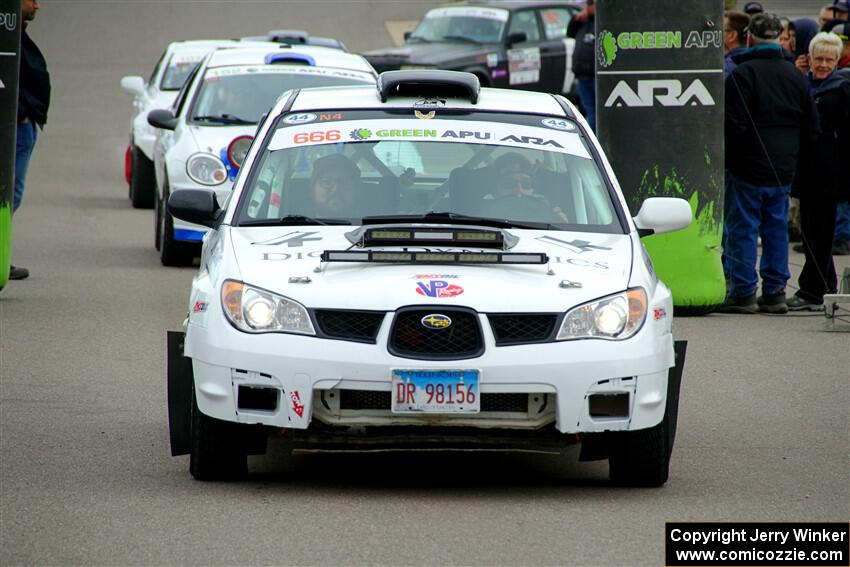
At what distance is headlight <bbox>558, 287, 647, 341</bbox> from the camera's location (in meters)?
6.93

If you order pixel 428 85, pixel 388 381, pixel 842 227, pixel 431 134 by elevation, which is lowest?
pixel 842 227

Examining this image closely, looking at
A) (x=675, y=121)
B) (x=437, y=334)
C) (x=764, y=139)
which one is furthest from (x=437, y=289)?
(x=764, y=139)

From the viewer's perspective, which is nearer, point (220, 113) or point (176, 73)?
point (220, 113)

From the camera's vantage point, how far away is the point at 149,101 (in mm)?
20031

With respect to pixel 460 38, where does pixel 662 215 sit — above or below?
above

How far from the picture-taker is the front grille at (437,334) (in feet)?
22.5

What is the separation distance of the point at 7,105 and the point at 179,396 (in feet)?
18.7

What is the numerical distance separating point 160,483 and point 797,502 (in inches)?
104

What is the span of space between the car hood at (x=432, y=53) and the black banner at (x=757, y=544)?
19059mm

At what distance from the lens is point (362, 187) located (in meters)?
8.05

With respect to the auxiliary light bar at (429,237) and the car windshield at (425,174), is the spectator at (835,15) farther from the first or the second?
the auxiliary light bar at (429,237)

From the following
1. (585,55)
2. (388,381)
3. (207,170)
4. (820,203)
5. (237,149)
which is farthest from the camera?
(585,55)

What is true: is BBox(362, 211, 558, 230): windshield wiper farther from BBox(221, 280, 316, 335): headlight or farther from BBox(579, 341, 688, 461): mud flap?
BBox(221, 280, 316, 335): headlight

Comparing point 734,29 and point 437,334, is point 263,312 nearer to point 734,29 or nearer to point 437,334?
point 437,334
